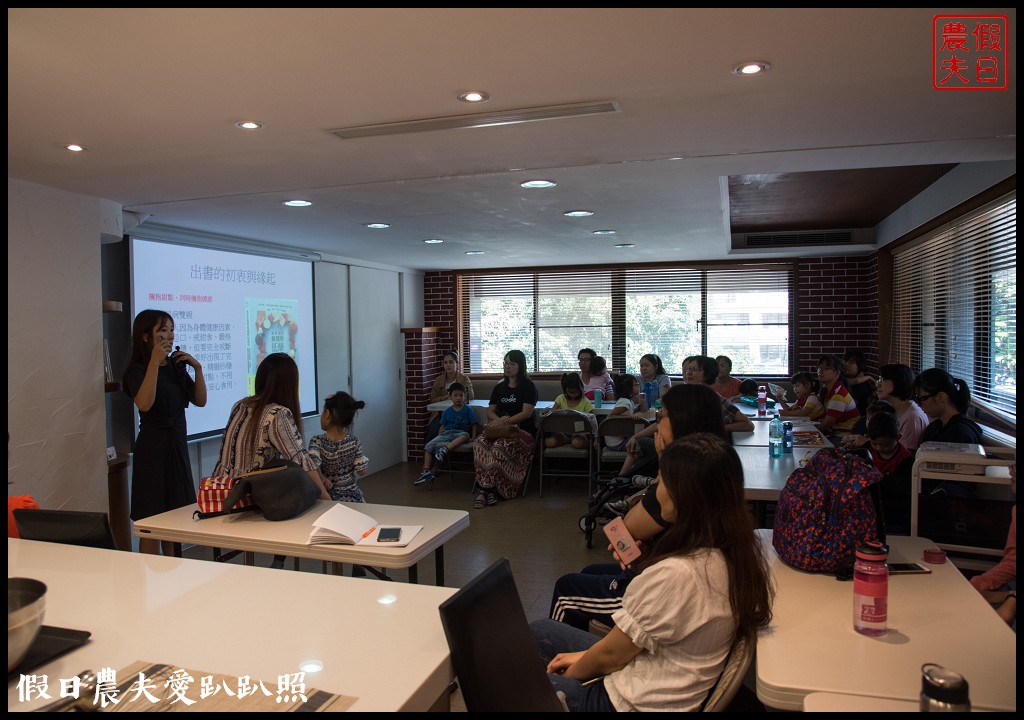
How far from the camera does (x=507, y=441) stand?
251 inches

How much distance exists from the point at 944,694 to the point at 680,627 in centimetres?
62

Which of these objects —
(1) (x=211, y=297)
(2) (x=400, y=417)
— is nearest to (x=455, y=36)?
(1) (x=211, y=297)

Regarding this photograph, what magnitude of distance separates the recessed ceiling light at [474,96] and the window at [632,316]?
6124mm

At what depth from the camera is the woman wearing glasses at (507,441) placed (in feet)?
20.5

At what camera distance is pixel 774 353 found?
26.0 feet

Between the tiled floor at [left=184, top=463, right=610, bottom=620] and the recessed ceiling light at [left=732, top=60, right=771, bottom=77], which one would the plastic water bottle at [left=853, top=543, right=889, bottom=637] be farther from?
the tiled floor at [left=184, top=463, right=610, bottom=620]

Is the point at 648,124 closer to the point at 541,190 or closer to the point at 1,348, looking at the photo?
the point at 541,190

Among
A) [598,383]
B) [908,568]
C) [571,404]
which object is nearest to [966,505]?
[908,568]

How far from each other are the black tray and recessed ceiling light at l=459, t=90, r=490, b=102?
1.79m

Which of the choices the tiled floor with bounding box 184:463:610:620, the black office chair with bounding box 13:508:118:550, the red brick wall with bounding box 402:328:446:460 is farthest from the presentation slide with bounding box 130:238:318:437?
the black office chair with bounding box 13:508:118:550

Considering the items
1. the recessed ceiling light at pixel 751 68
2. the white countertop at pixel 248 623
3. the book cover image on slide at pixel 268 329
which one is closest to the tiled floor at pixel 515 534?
the book cover image on slide at pixel 268 329

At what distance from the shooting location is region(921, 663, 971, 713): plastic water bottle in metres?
1.07

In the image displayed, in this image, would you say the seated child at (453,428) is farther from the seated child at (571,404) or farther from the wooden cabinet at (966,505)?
the wooden cabinet at (966,505)

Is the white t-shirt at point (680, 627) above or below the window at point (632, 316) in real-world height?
below
